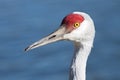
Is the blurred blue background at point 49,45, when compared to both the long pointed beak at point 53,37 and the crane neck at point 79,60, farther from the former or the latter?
the long pointed beak at point 53,37

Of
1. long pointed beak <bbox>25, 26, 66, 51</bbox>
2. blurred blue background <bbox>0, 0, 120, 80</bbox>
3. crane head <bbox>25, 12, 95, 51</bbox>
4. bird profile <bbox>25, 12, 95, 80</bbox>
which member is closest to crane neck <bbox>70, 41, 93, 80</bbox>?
bird profile <bbox>25, 12, 95, 80</bbox>

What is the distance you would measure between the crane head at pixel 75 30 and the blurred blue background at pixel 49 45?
5.06 m

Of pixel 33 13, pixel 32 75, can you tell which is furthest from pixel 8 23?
pixel 32 75

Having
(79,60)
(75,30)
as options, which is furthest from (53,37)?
(79,60)

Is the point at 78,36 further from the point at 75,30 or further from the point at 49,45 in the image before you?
the point at 49,45

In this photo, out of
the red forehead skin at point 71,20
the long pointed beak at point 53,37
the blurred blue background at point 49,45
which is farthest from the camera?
the blurred blue background at point 49,45

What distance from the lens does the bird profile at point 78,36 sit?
809cm

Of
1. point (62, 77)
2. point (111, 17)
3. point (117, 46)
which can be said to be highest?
point (111, 17)

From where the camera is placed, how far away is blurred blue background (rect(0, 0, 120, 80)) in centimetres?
1341

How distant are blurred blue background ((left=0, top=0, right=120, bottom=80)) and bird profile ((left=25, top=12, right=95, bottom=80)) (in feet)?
16.2

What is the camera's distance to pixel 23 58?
13641 mm

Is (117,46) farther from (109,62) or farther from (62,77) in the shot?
(62,77)

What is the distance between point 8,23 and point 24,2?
3.71 feet

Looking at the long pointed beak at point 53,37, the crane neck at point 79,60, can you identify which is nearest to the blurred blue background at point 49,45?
the crane neck at point 79,60
